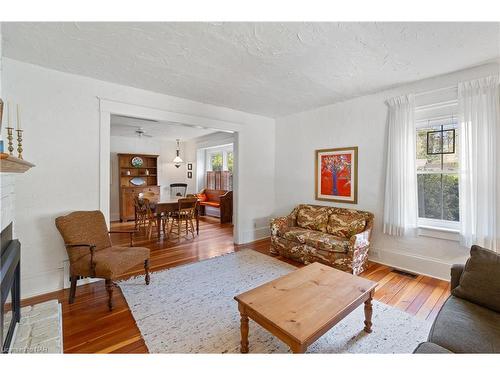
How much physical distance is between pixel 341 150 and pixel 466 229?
75.4 inches

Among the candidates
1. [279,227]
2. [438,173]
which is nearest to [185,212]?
[279,227]

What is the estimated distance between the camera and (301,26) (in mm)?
1825

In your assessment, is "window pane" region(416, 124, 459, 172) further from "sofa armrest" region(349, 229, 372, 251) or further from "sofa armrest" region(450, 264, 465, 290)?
"sofa armrest" region(450, 264, 465, 290)

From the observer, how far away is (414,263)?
310cm

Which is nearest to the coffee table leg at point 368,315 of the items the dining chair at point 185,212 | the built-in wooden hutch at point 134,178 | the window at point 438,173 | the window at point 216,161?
the window at point 438,173

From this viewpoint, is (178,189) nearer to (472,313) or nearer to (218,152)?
(218,152)

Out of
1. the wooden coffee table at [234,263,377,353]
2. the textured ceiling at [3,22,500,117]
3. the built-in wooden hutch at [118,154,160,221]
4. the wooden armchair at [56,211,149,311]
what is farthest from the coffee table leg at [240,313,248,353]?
the built-in wooden hutch at [118,154,160,221]

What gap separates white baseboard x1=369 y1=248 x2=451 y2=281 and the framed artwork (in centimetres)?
90

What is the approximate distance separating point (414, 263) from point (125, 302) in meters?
3.64

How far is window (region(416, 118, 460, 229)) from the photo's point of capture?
114 inches

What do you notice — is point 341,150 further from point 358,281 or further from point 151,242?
point 151,242

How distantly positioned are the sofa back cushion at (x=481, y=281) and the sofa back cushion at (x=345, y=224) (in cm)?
160
